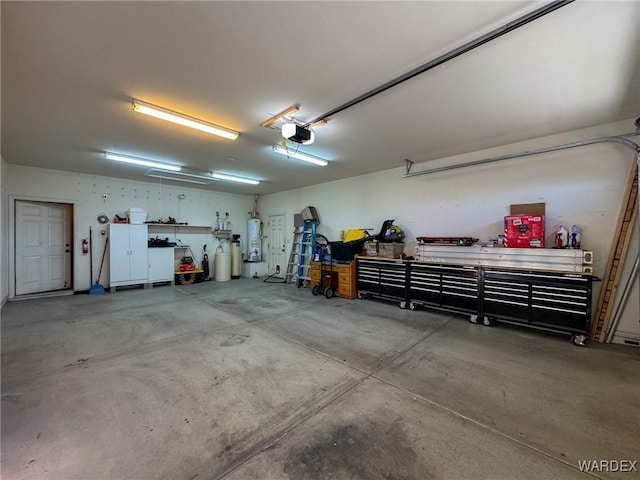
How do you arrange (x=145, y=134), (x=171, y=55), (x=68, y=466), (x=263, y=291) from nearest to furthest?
(x=68, y=466) < (x=171, y=55) < (x=145, y=134) < (x=263, y=291)

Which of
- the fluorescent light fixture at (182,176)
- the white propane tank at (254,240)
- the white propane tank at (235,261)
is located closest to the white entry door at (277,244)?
the white propane tank at (254,240)

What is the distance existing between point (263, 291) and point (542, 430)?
5.19 metres

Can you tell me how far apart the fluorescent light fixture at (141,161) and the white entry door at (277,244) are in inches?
130

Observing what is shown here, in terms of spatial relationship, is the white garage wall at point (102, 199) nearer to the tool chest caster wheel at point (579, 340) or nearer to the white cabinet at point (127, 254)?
the white cabinet at point (127, 254)

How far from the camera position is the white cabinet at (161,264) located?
6457mm

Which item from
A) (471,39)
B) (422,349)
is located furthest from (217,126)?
(422,349)

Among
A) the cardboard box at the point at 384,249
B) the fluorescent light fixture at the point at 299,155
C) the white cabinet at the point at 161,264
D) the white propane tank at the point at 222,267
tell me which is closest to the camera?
the fluorescent light fixture at the point at 299,155

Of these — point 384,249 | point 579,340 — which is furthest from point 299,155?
point 579,340

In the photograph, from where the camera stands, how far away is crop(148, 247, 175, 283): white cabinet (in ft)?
21.2

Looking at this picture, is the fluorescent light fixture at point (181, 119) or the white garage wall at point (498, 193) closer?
the fluorescent light fixture at point (181, 119)

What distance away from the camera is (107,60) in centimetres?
209

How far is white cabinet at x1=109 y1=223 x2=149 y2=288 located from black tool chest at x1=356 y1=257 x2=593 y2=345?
18.2 ft

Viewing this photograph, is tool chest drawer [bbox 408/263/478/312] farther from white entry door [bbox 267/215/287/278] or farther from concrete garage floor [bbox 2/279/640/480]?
white entry door [bbox 267/215/287/278]

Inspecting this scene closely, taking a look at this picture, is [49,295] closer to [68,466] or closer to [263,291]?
[263,291]
